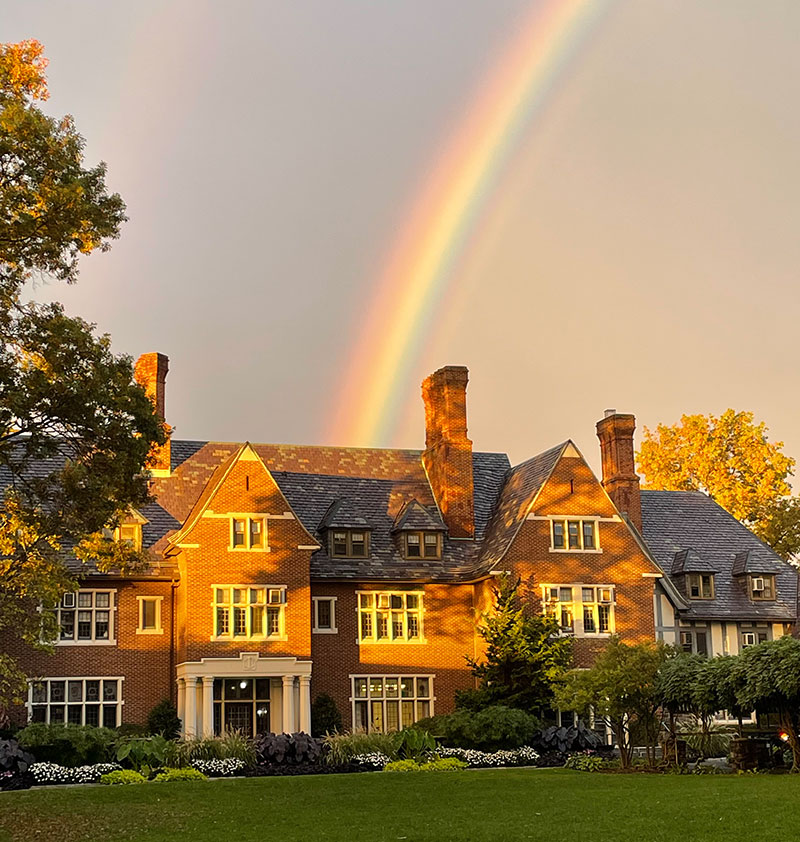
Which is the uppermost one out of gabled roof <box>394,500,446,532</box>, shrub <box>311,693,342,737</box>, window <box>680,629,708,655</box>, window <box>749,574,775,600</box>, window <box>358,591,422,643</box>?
gabled roof <box>394,500,446,532</box>

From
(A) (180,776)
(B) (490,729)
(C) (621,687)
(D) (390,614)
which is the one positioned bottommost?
(A) (180,776)

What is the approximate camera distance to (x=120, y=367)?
75.4 ft

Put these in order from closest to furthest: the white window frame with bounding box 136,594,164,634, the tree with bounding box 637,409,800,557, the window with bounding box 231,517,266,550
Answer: the window with bounding box 231,517,266,550 < the white window frame with bounding box 136,594,164,634 < the tree with bounding box 637,409,800,557

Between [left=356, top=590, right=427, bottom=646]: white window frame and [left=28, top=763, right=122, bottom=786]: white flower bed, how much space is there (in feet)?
43.1

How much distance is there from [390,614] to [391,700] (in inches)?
116

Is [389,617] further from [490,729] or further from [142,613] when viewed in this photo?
[142,613]

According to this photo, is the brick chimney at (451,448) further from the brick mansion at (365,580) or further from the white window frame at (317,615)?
the white window frame at (317,615)

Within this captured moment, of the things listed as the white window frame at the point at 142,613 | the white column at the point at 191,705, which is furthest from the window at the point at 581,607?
the white window frame at the point at 142,613

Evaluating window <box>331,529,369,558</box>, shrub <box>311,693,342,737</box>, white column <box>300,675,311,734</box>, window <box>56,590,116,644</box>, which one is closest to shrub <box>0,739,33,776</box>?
window <box>56,590,116,644</box>

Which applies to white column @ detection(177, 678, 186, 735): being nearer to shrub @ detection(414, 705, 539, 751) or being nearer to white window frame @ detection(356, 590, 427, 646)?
white window frame @ detection(356, 590, 427, 646)

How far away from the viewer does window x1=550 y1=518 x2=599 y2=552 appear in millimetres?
42938

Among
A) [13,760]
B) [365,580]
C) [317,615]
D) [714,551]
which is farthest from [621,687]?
[714,551]

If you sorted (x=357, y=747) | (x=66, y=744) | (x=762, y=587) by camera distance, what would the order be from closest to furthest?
(x=66, y=744), (x=357, y=747), (x=762, y=587)

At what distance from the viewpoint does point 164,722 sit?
39.1 metres
